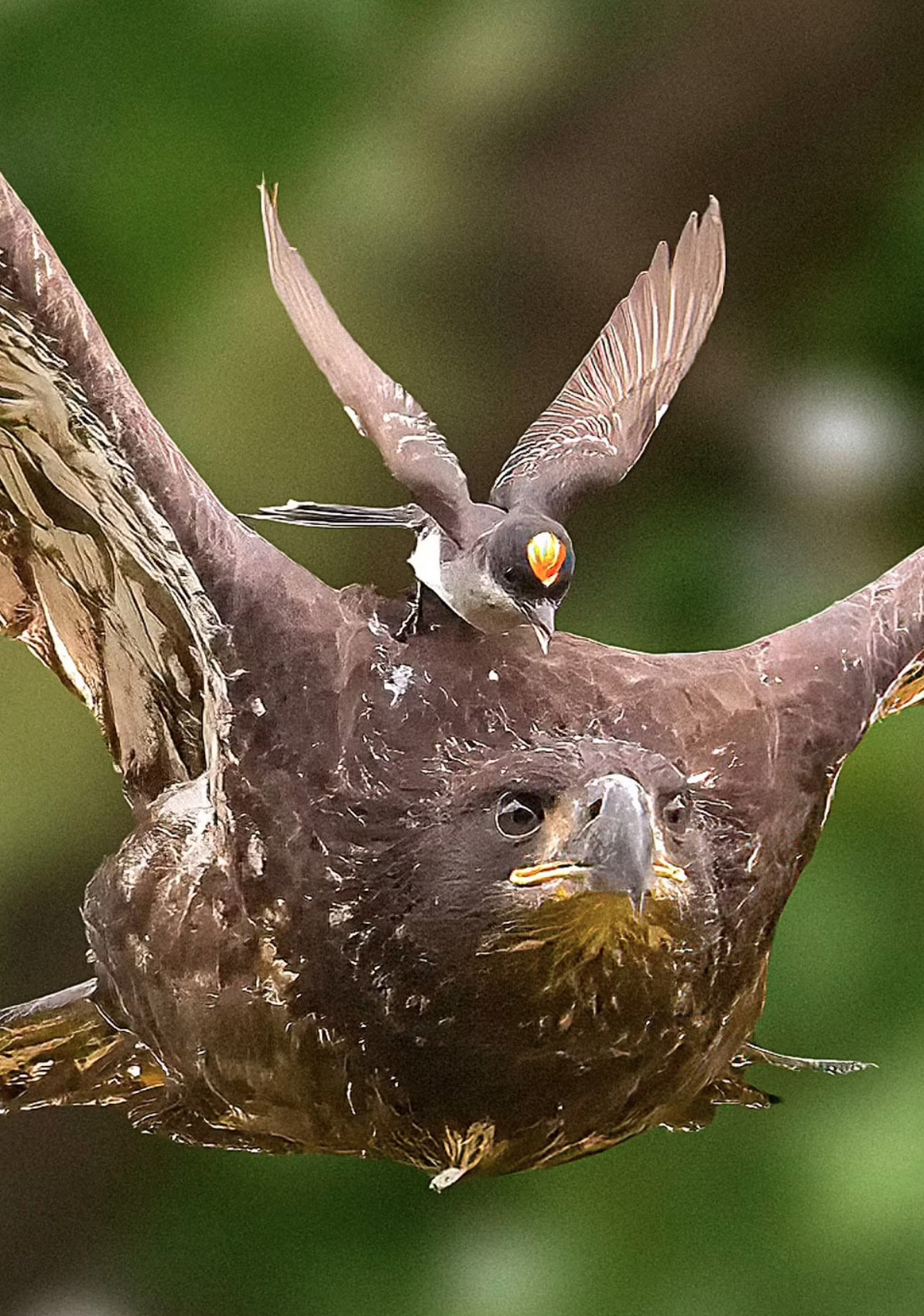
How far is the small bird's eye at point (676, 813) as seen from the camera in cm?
98

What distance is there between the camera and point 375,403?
1154mm

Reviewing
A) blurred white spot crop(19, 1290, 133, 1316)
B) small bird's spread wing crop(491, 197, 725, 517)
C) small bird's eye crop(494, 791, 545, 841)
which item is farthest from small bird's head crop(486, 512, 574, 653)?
blurred white spot crop(19, 1290, 133, 1316)

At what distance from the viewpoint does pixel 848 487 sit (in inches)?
76.4

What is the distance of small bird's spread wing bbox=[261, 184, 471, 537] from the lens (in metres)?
1.09

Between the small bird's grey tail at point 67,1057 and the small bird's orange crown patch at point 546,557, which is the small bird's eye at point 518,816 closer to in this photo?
the small bird's orange crown patch at point 546,557

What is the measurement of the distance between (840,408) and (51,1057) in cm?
105

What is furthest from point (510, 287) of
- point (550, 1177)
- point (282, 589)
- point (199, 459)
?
point (550, 1177)

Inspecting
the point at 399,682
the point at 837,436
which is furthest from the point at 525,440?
the point at 837,436

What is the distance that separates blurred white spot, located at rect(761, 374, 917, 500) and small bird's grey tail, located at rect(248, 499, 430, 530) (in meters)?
0.86

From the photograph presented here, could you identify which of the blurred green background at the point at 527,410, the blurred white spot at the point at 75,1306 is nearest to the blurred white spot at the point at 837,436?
the blurred green background at the point at 527,410

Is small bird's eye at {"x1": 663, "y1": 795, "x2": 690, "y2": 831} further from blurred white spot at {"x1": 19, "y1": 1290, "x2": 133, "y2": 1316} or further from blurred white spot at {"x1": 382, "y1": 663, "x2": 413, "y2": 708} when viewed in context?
blurred white spot at {"x1": 19, "y1": 1290, "x2": 133, "y2": 1316}

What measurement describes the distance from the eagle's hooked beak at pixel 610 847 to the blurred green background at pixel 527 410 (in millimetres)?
662

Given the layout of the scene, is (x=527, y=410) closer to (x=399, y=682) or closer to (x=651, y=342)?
(x=651, y=342)

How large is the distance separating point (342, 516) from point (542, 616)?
139mm
